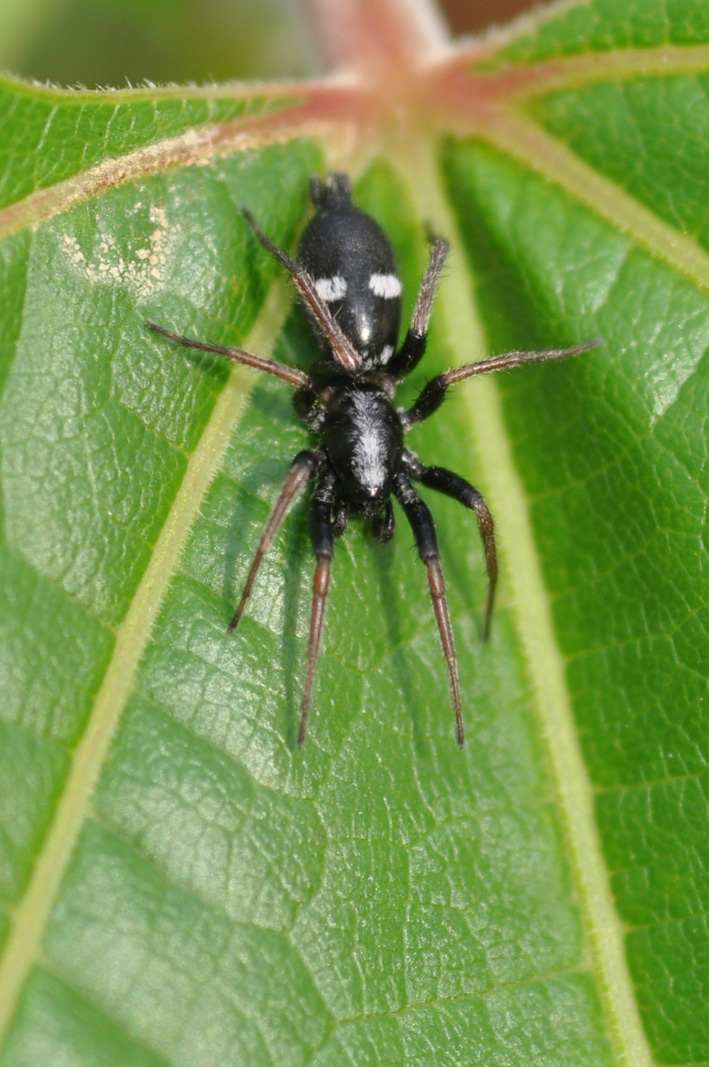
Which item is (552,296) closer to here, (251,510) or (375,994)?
(251,510)

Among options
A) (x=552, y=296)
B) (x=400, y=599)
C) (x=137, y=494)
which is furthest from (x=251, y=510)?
(x=552, y=296)

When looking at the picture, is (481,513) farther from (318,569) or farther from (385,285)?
(385,285)

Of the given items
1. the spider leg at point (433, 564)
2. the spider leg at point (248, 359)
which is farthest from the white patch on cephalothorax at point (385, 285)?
the spider leg at point (433, 564)

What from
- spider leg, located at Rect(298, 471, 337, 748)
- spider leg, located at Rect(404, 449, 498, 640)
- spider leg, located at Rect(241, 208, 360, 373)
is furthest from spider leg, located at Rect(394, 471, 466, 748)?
spider leg, located at Rect(241, 208, 360, 373)

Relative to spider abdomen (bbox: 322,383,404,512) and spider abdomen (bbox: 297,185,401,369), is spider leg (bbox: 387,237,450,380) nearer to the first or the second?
spider abdomen (bbox: 297,185,401,369)

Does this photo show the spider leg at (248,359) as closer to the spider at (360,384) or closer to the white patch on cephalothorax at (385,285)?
the spider at (360,384)

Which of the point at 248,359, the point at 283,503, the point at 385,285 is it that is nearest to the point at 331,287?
the point at 385,285
